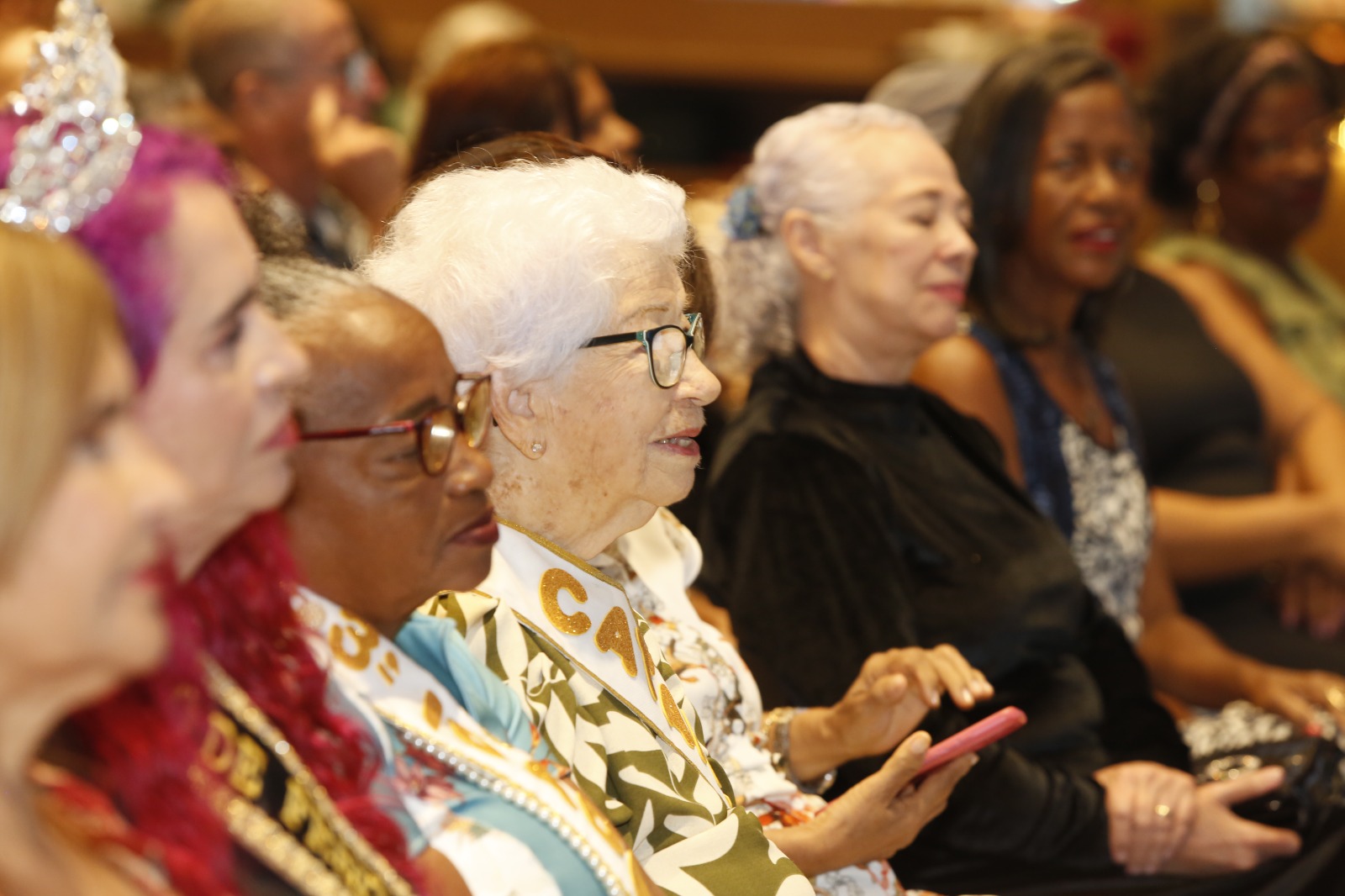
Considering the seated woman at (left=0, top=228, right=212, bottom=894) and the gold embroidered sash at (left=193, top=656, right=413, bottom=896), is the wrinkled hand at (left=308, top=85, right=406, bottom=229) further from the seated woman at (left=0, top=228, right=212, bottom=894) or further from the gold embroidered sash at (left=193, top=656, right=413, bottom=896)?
the seated woman at (left=0, top=228, right=212, bottom=894)

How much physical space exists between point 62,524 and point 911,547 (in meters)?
1.50

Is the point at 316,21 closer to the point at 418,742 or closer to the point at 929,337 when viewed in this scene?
the point at 929,337

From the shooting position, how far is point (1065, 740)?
226cm

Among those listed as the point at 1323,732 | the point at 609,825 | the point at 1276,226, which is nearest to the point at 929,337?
the point at 1323,732

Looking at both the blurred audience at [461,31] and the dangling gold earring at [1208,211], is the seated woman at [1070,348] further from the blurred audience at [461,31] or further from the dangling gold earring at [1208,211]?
the blurred audience at [461,31]

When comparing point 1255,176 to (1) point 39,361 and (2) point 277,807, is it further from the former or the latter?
(1) point 39,361

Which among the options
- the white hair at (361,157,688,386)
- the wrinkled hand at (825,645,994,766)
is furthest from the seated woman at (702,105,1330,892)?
the white hair at (361,157,688,386)

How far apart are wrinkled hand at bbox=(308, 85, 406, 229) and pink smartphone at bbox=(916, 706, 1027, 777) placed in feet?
7.81

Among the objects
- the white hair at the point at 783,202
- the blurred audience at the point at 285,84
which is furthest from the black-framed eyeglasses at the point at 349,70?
the white hair at the point at 783,202

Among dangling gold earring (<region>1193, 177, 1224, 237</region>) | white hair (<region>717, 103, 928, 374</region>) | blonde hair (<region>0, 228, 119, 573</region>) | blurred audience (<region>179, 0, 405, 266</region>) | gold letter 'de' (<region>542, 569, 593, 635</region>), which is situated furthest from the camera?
dangling gold earring (<region>1193, 177, 1224, 237</region>)

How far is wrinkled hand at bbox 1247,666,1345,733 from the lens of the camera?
2654 mm

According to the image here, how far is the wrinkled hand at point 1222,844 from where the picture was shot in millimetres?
2182

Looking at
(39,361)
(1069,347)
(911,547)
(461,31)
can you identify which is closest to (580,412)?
(911,547)

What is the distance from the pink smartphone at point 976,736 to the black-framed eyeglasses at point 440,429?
0.71 meters
